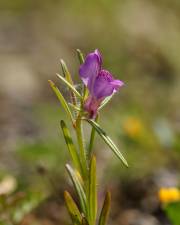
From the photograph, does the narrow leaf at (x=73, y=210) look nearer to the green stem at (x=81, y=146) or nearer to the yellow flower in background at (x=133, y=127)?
the green stem at (x=81, y=146)

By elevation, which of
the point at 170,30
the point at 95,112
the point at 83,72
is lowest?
the point at 170,30

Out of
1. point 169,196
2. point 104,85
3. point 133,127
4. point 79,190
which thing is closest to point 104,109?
point 133,127

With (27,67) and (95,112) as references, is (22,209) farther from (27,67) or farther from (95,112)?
(27,67)

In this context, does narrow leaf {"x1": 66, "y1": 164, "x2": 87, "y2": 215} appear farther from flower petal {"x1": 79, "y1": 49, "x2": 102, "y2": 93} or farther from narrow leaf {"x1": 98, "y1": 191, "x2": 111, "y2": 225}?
flower petal {"x1": 79, "y1": 49, "x2": 102, "y2": 93}

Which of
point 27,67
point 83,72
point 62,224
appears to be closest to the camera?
point 83,72

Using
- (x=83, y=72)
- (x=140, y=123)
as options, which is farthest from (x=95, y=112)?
(x=140, y=123)

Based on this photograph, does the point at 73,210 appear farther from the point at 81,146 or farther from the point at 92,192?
the point at 81,146

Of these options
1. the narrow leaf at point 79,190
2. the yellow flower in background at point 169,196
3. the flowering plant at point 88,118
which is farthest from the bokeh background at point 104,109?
the narrow leaf at point 79,190

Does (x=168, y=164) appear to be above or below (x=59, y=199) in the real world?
below
